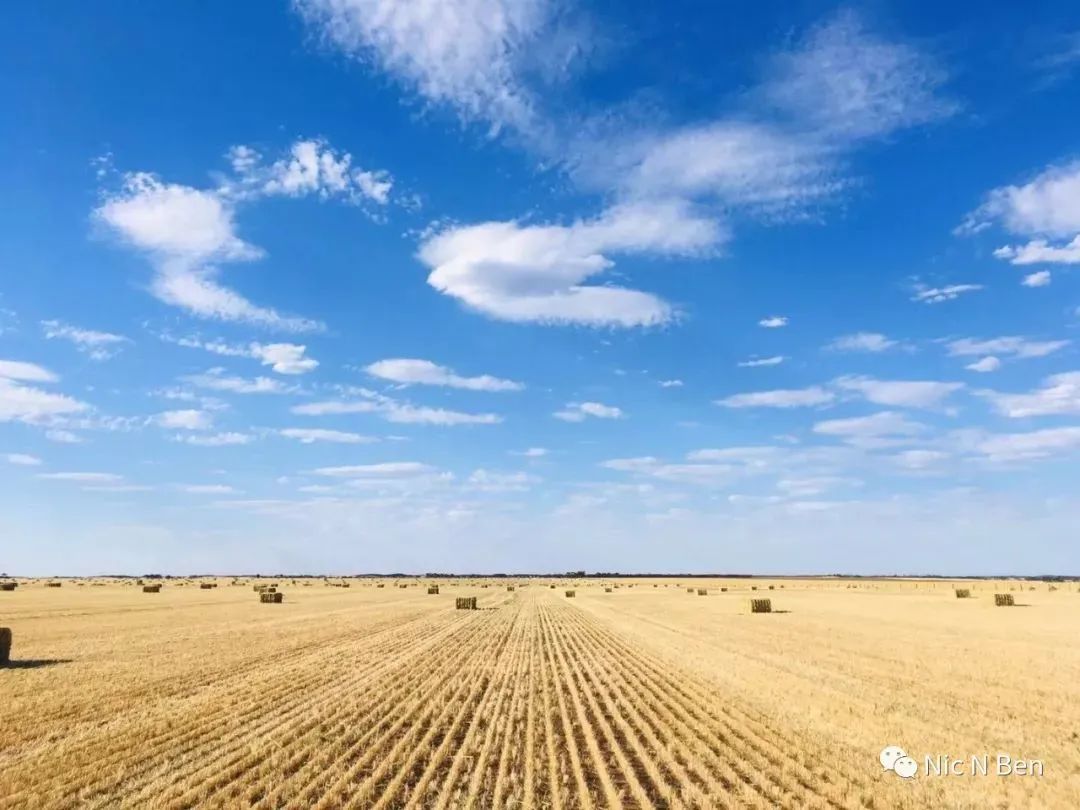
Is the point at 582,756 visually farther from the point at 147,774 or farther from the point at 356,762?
the point at 147,774

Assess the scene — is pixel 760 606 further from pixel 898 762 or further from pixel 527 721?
pixel 898 762

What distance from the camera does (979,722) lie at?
14.4 metres

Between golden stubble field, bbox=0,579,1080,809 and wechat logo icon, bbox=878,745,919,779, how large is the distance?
0.61ft

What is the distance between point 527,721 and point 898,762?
254 inches

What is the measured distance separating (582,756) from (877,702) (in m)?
7.90

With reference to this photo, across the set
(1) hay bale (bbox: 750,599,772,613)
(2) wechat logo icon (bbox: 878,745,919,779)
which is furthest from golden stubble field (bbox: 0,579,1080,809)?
(1) hay bale (bbox: 750,599,772,613)

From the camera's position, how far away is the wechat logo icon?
11088 millimetres

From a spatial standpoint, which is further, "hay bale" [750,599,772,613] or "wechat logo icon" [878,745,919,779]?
"hay bale" [750,599,772,613]

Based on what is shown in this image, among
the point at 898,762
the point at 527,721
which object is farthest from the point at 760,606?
the point at 898,762

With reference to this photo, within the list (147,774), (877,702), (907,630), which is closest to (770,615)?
(907,630)

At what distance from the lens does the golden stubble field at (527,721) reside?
10.1 metres

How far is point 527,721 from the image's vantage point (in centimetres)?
1476

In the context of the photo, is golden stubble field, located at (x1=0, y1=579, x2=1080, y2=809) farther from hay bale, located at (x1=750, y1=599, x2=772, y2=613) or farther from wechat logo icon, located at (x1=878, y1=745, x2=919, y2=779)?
hay bale, located at (x1=750, y1=599, x2=772, y2=613)

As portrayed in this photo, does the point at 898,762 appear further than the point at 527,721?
No
